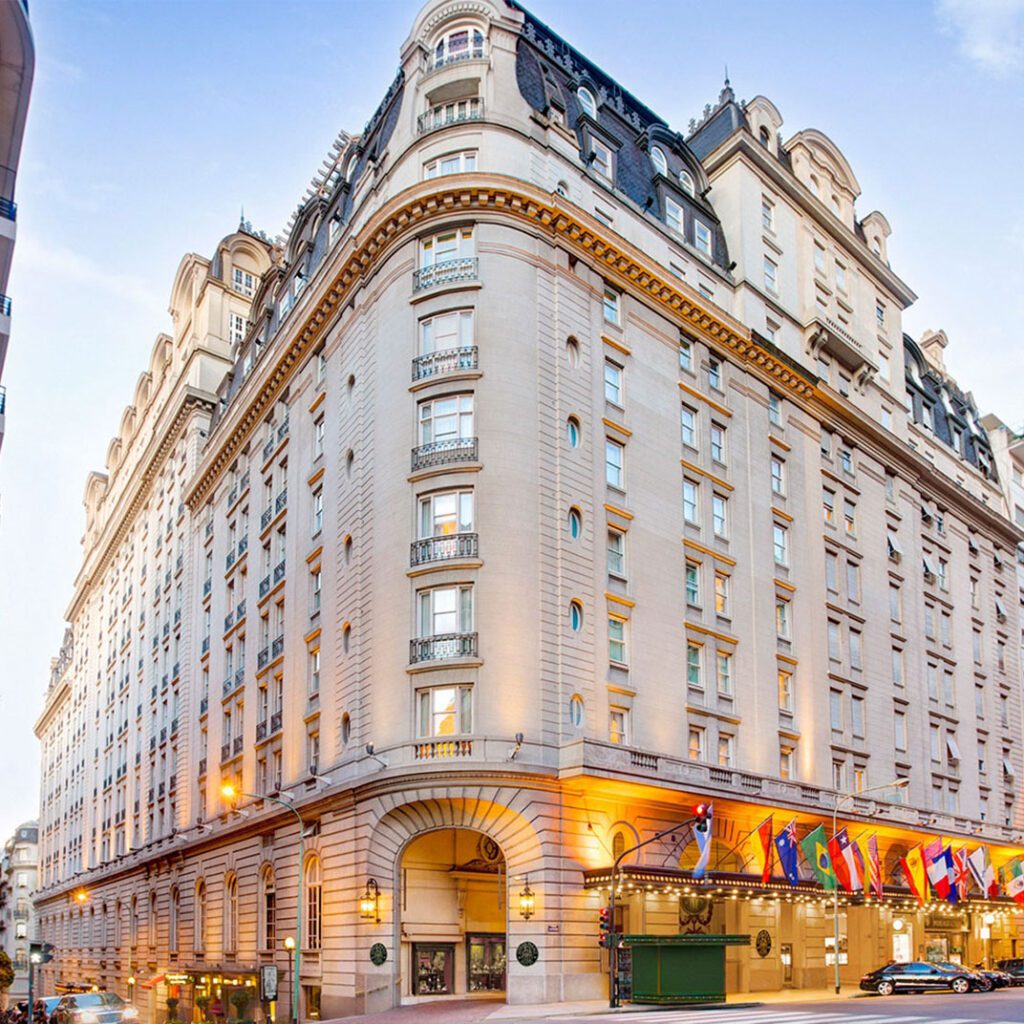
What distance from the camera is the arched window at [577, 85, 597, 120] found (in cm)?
5425

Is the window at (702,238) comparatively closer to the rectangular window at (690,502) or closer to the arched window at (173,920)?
the rectangular window at (690,502)

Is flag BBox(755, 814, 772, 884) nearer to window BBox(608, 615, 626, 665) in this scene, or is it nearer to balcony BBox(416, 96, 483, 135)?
window BBox(608, 615, 626, 665)

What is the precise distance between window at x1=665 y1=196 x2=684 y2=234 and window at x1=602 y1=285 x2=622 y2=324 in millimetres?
7144

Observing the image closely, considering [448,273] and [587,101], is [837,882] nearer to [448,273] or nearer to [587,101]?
[448,273]

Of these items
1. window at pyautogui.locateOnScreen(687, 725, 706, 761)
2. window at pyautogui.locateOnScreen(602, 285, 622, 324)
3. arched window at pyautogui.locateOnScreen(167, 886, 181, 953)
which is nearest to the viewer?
window at pyautogui.locateOnScreen(687, 725, 706, 761)

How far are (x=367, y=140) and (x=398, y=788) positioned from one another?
1189 inches

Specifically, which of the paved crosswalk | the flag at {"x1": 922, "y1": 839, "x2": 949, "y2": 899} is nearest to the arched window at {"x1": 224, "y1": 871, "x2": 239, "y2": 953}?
the paved crosswalk

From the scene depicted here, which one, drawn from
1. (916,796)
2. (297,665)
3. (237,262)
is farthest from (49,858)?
(916,796)

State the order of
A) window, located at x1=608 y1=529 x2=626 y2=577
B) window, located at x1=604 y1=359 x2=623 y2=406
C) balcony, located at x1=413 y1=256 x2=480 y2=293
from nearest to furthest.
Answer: balcony, located at x1=413 y1=256 x2=480 y2=293, window, located at x1=608 y1=529 x2=626 y2=577, window, located at x1=604 y1=359 x2=623 y2=406

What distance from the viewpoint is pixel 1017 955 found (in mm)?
68125

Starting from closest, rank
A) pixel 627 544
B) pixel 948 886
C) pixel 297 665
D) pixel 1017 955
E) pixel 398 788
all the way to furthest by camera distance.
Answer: pixel 398 788
pixel 627 544
pixel 297 665
pixel 948 886
pixel 1017 955

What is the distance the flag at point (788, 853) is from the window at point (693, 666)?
21.1 feet

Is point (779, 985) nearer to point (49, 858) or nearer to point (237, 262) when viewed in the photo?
point (237, 262)

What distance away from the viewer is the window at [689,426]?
172 ft
